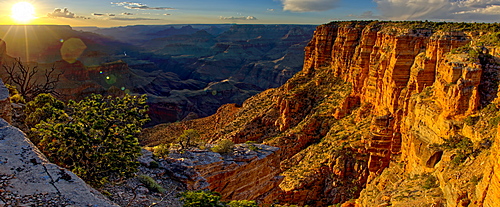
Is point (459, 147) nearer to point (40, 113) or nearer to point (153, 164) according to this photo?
point (153, 164)

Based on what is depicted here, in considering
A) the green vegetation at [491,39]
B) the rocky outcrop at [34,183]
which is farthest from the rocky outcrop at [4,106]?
the green vegetation at [491,39]

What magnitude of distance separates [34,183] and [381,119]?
2744cm

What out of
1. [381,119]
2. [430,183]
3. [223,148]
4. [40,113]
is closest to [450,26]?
[381,119]

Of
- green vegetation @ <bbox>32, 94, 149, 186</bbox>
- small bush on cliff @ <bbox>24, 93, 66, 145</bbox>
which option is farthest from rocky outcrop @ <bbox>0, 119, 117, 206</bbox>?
small bush on cliff @ <bbox>24, 93, 66, 145</bbox>

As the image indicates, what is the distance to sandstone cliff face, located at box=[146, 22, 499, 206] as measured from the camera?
19.6 metres

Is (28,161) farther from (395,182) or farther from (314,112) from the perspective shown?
(314,112)

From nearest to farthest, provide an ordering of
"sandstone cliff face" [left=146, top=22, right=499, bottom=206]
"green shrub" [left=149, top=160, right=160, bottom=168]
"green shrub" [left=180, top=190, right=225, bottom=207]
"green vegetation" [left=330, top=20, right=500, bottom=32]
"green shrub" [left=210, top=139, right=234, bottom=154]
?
"green shrub" [left=180, top=190, right=225, bottom=207], "green shrub" [left=149, top=160, right=160, bottom=168], "sandstone cliff face" [left=146, top=22, right=499, bottom=206], "green shrub" [left=210, top=139, right=234, bottom=154], "green vegetation" [left=330, top=20, right=500, bottom=32]

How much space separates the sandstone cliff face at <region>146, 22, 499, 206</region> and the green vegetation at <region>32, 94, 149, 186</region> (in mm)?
13836

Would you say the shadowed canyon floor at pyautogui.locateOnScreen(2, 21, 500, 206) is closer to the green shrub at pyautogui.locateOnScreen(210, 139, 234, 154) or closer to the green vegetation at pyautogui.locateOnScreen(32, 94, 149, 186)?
the green shrub at pyautogui.locateOnScreen(210, 139, 234, 154)

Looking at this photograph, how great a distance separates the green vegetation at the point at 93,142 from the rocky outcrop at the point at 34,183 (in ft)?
7.30

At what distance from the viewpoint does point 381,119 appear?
101 feet

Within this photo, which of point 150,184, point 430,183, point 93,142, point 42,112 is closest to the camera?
point 93,142

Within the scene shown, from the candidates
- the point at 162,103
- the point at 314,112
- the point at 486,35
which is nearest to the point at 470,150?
the point at 486,35

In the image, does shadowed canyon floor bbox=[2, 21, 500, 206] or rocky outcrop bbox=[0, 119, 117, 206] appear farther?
shadowed canyon floor bbox=[2, 21, 500, 206]
